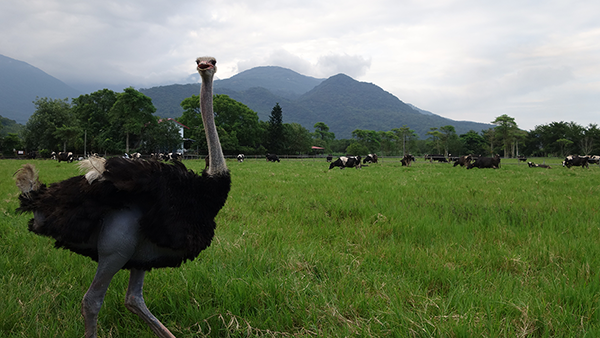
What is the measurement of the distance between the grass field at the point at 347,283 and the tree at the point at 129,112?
46.5 meters

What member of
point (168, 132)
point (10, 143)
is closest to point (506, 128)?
point (168, 132)

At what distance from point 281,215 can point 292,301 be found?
3092mm

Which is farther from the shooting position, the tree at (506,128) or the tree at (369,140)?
the tree at (369,140)

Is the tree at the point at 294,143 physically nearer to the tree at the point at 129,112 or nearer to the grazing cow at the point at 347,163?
the tree at the point at 129,112

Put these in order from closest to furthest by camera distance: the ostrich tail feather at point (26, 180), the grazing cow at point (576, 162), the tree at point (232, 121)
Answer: the ostrich tail feather at point (26, 180), the grazing cow at point (576, 162), the tree at point (232, 121)

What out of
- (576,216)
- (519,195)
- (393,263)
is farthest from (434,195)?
(393,263)

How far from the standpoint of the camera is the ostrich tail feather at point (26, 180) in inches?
92.1

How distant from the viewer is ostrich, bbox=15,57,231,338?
Result: 6.58 feet

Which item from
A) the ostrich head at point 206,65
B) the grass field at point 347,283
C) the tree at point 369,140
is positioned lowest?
the grass field at point 347,283

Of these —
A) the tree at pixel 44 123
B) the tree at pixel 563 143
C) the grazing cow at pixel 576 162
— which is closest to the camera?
the grazing cow at pixel 576 162

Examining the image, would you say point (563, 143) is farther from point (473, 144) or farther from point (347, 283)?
point (347, 283)

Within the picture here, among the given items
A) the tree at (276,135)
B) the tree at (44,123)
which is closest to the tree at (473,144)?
the tree at (276,135)

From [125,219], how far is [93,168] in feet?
1.48

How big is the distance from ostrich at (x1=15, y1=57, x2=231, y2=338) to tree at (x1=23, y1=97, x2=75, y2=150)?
62.4 m
